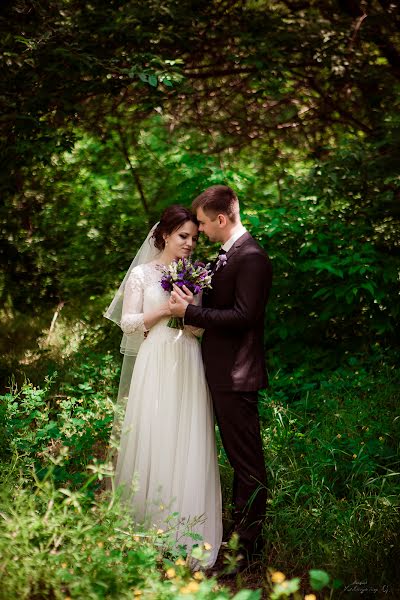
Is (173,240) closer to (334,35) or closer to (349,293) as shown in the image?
(349,293)

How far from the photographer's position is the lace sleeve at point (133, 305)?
385 centimetres

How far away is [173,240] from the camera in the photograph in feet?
12.8

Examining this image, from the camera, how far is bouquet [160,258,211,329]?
3584mm

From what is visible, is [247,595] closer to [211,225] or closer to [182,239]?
[211,225]

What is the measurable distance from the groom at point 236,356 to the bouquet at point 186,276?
0.08 m

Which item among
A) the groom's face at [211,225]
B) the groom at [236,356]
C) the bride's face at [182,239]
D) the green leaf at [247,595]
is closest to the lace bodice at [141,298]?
the bride's face at [182,239]

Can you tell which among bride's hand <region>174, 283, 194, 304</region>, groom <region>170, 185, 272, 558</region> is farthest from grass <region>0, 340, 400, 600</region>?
bride's hand <region>174, 283, 194, 304</region>

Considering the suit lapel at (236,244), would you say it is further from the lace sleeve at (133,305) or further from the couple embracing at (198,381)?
the lace sleeve at (133,305)

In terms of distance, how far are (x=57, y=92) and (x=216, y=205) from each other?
9.58 feet

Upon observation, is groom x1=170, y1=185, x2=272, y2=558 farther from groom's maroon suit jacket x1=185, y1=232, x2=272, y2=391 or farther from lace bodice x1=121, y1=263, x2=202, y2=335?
lace bodice x1=121, y1=263, x2=202, y2=335

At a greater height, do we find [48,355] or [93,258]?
[93,258]

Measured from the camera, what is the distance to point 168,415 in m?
3.80

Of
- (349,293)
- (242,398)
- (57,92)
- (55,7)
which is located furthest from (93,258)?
(242,398)

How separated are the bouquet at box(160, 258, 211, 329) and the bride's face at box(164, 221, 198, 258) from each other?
19cm
